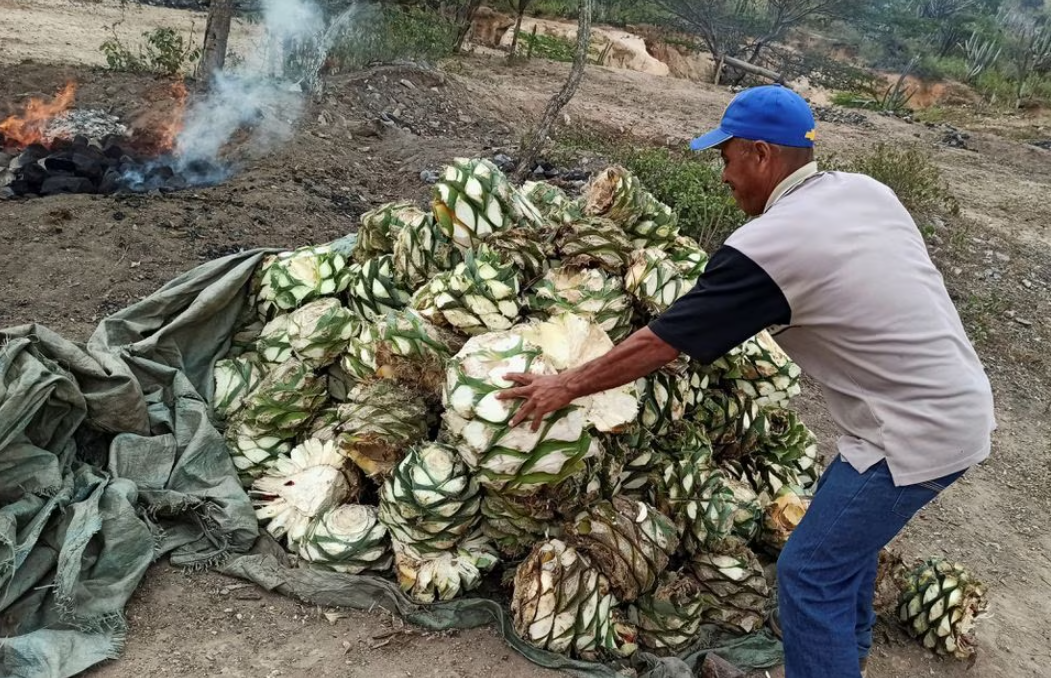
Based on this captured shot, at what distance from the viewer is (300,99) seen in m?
9.20

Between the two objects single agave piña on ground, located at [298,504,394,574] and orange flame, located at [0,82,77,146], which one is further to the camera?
orange flame, located at [0,82,77,146]

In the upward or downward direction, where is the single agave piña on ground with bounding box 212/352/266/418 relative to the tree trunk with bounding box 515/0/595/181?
downward

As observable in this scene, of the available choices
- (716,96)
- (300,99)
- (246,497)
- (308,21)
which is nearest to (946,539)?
(246,497)

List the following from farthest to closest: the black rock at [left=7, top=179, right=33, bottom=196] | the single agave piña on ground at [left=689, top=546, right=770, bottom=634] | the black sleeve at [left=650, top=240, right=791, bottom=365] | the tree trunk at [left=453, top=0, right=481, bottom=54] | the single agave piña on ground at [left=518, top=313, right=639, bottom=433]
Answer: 1. the tree trunk at [left=453, top=0, right=481, bottom=54]
2. the black rock at [left=7, top=179, right=33, bottom=196]
3. the single agave piña on ground at [left=689, top=546, right=770, bottom=634]
4. the single agave piña on ground at [left=518, top=313, right=639, bottom=433]
5. the black sleeve at [left=650, top=240, right=791, bottom=365]

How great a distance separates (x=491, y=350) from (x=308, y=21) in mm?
10262

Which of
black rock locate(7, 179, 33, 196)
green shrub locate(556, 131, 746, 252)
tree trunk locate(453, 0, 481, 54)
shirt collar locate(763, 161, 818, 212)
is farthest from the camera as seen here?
tree trunk locate(453, 0, 481, 54)

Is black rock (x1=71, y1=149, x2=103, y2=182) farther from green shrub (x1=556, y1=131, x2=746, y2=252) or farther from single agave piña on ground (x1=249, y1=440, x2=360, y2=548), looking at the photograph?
green shrub (x1=556, y1=131, x2=746, y2=252)

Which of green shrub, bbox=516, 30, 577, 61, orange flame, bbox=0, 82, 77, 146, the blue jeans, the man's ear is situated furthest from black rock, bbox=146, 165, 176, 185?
green shrub, bbox=516, 30, 577, 61

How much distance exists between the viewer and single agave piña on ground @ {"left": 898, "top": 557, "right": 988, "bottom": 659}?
3.41 m

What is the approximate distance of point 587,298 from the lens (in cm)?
329

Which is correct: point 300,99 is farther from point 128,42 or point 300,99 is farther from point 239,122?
point 128,42

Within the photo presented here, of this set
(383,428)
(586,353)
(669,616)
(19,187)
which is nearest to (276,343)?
(383,428)

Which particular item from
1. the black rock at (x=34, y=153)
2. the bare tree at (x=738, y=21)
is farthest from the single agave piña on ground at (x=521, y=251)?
the bare tree at (x=738, y=21)

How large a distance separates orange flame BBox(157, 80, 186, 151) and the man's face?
6.34 m
